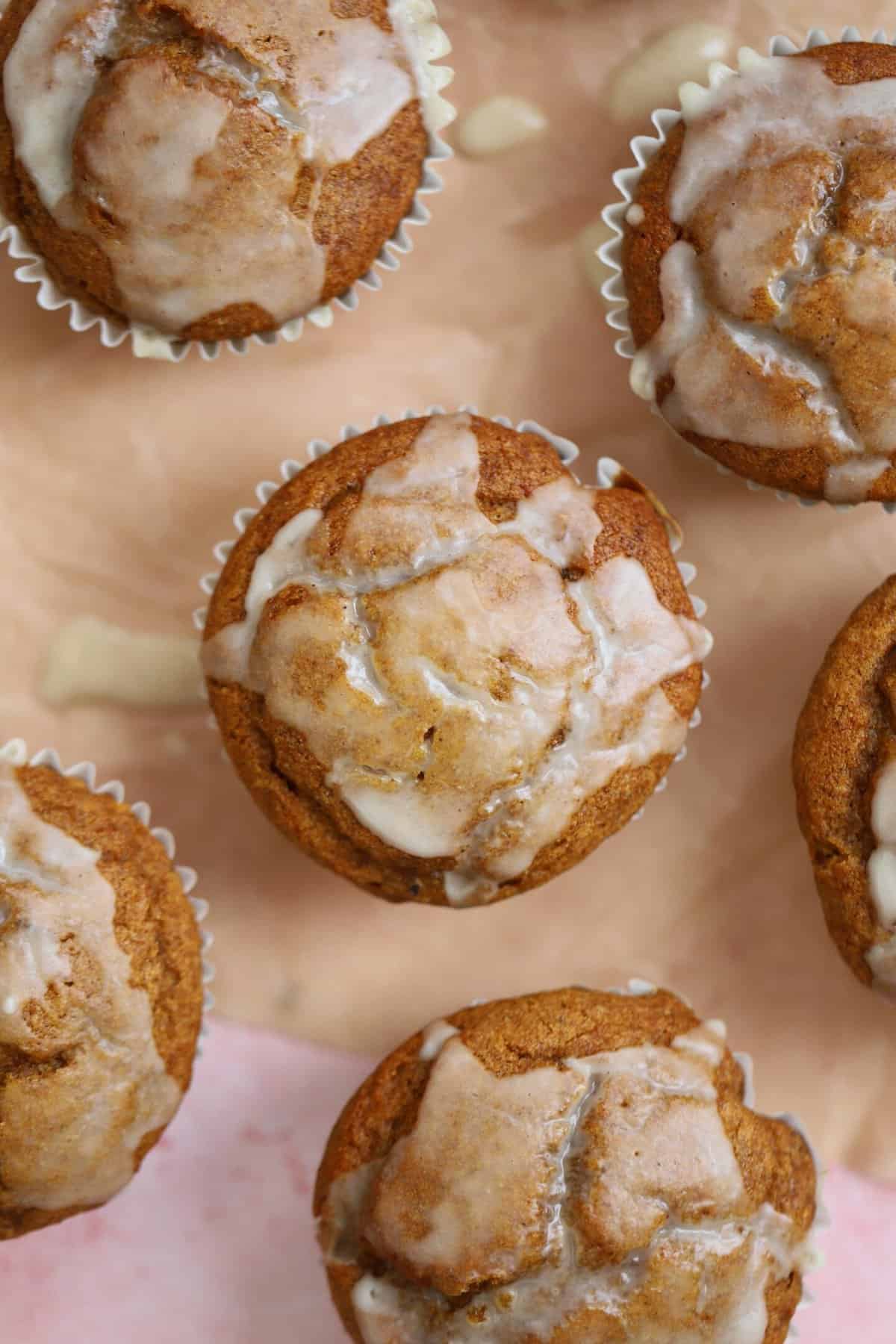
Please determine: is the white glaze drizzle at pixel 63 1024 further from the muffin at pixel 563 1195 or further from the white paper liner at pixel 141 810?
the muffin at pixel 563 1195

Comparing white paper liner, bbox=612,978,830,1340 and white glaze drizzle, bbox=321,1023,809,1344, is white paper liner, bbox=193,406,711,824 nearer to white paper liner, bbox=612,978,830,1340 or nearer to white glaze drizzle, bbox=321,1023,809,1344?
white paper liner, bbox=612,978,830,1340

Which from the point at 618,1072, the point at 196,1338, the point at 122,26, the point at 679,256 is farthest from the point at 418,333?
the point at 196,1338

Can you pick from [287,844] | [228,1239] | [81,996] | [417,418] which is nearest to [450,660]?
[417,418]

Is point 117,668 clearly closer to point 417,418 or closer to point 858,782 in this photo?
point 417,418

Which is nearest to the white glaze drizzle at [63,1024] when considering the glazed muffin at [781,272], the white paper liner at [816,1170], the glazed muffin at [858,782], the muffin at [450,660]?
the muffin at [450,660]

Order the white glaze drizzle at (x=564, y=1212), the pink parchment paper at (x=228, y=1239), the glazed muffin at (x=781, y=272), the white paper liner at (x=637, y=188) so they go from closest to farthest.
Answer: the white glaze drizzle at (x=564, y=1212)
the glazed muffin at (x=781, y=272)
the white paper liner at (x=637, y=188)
the pink parchment paper at (x=228, y=1239)

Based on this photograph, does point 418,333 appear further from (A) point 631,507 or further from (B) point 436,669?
(B) point 436,669
